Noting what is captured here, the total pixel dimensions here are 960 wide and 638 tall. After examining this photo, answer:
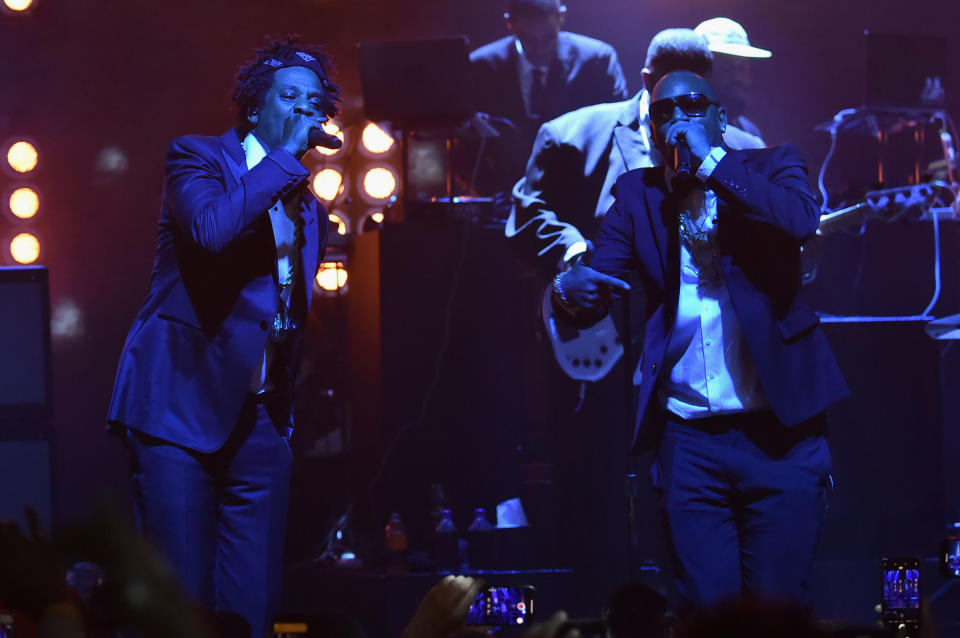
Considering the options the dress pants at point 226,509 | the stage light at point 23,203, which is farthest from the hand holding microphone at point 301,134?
the stage light at point 23,203

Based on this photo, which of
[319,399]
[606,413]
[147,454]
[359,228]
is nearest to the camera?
[147,454]

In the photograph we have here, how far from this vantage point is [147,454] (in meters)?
2.82

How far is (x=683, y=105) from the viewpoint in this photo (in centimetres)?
289

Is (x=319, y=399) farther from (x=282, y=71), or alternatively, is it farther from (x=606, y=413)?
(x=282, y=71)

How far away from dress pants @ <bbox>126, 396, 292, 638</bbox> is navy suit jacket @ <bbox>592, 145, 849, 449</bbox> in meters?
0.91

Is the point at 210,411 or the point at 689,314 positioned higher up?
the point at 689,314

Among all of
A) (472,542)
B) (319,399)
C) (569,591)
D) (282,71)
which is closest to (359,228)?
(319,399)

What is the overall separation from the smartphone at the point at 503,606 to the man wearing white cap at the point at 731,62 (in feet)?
13.1

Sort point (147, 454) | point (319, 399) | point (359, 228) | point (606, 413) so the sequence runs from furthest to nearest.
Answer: point (359, 228)
point (319, 399)
point (606, 413)
point (147, 454)

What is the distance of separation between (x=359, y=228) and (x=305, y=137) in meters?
4.51

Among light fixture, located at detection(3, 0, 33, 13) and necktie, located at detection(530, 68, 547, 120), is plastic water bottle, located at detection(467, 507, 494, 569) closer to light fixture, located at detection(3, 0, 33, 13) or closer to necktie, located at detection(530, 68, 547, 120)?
necktie, located at detection(530, 68, 547, 120)

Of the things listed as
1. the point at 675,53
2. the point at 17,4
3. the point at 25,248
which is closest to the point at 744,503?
the point at 675,53

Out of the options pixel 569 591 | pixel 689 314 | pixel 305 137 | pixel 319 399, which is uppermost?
pixel 305 137

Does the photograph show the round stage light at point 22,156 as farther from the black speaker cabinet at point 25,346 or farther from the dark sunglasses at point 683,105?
the dark sunglasses at point 683,105
